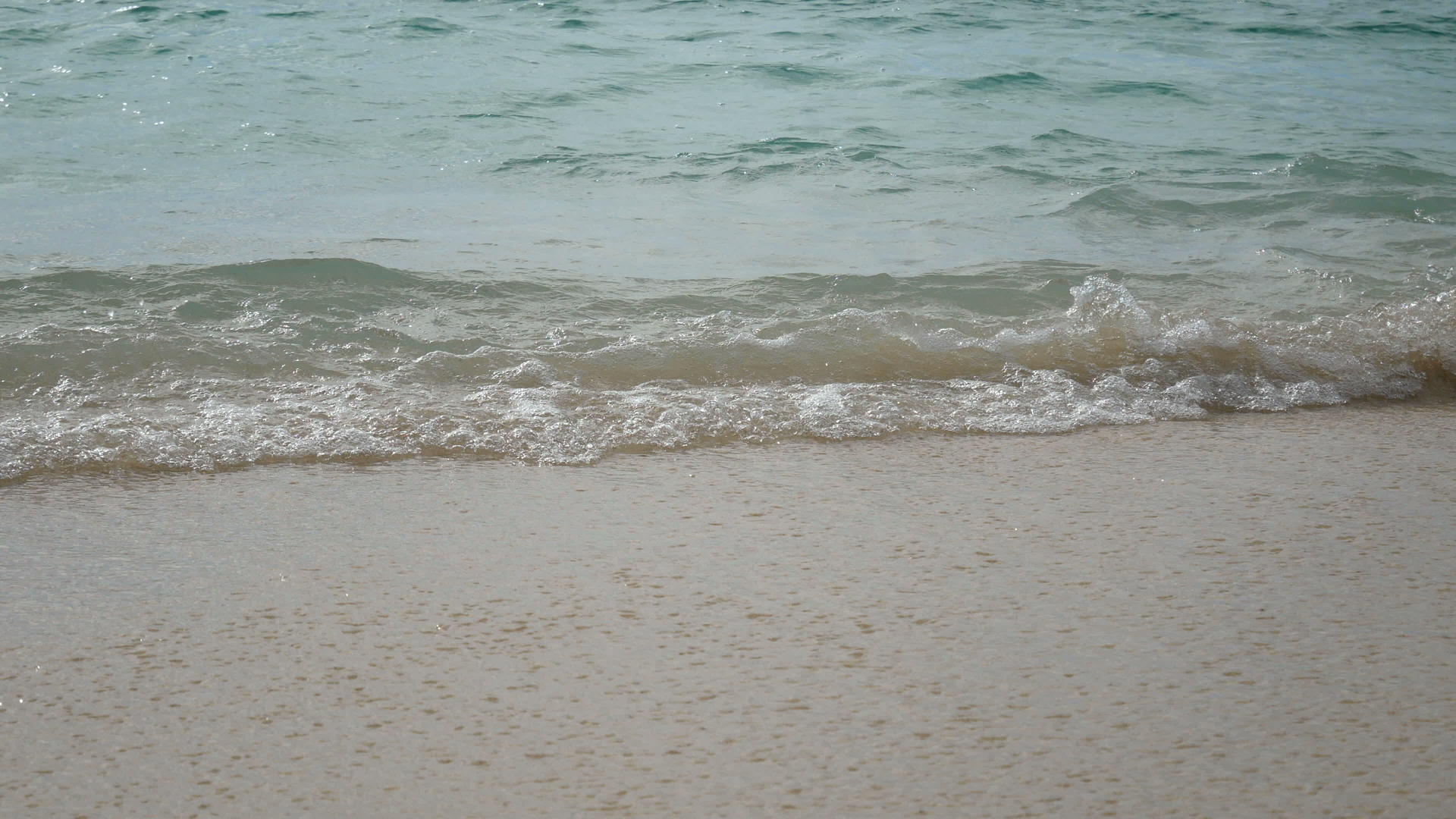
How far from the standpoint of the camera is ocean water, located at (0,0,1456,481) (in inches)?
103

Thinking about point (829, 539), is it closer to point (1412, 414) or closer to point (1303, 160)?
point (1412, 414)

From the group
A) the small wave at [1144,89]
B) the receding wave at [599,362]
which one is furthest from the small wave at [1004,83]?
the receding wave at [599,362]

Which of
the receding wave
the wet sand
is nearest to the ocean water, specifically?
the receding wave

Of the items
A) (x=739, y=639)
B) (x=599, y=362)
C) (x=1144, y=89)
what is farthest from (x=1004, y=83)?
(x=739, y=639)

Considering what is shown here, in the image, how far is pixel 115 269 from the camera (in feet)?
11.9

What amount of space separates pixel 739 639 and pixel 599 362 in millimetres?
1376

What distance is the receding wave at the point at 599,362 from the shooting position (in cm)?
239

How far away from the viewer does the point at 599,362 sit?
2.87m

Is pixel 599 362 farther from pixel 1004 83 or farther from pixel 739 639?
pixel 1004 83

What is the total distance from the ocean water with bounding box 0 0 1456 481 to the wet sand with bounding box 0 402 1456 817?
29 centimetres

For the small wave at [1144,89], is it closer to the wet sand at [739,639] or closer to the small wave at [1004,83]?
the small wave at [1004,83]

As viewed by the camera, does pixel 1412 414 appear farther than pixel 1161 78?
No

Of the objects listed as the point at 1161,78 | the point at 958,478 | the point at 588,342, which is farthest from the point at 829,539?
the point at 1161,78

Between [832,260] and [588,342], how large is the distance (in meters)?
1.30
